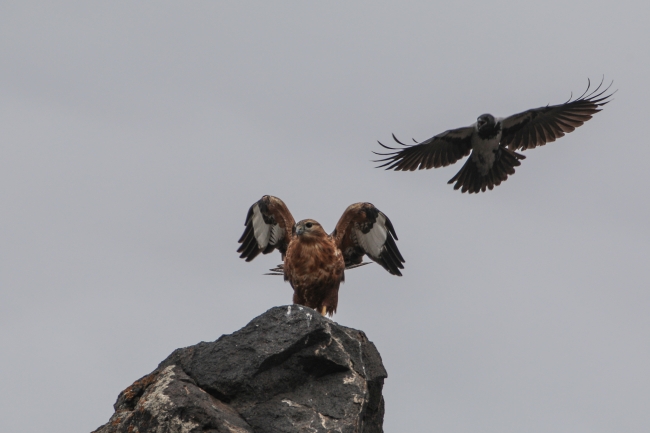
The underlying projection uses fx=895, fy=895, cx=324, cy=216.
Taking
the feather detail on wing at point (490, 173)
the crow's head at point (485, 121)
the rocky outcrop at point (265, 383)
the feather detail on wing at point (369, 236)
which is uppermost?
the crow's head at point (485, 121)

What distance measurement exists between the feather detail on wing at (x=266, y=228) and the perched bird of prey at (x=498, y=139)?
162 inches

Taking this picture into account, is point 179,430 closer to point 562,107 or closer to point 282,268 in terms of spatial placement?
point 282,268

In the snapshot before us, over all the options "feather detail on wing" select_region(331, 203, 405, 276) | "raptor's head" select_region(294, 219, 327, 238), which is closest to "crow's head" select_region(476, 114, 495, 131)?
"feather detail on wing" select_region(331, 203, 405, 276)

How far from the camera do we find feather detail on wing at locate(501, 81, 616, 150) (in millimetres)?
14703

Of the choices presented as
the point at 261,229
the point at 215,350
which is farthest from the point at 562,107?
the point at 215,350

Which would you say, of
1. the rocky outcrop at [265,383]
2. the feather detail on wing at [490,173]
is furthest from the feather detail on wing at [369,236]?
the feather detail on wing at [490,173]

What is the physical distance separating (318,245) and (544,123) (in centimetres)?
621

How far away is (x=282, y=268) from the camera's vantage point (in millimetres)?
10953

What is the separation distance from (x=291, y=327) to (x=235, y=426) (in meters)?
0.94

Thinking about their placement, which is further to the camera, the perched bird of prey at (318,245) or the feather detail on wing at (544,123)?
the feather detail on wing at (544,123)

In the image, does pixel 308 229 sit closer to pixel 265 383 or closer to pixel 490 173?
pixel 265 383

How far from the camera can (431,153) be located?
50.0ft

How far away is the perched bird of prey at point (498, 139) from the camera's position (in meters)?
14.5

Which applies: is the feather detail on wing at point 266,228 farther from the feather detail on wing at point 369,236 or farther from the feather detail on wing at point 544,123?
the feather detail on wing at point 544,123
